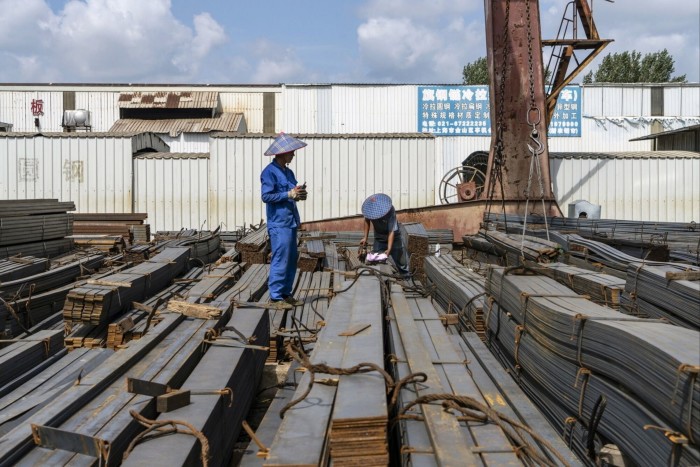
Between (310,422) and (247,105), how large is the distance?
26.6 metres

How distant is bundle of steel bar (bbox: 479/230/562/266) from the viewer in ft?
22.4

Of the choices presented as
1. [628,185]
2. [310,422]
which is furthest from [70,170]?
[310,422]

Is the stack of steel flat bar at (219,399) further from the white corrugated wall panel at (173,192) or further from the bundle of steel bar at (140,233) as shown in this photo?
the white corrugated wall panel at (173,192)

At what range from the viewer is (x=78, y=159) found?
17688mm

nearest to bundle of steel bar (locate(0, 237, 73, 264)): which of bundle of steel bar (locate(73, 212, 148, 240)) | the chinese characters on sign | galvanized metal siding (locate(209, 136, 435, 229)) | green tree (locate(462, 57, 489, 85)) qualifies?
bundle of steel bar (locate(73, 212, 148, 240))

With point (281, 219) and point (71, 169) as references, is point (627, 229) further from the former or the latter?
point (71, 169)

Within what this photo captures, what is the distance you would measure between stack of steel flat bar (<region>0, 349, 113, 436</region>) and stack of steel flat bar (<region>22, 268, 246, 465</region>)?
0.39 meters

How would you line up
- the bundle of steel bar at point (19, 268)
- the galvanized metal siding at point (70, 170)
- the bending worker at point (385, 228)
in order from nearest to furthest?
the bundle of steel bar at point (19, 268) → the bending worker at point (385, 228) → the galvanized metal siding at point (70, 170)

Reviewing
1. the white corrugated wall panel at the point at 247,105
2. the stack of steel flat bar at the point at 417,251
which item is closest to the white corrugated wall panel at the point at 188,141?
the white corrugated wall panel at the point at 247,105

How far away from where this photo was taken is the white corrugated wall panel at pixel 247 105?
93.2 ft

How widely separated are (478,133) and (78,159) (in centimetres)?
1510

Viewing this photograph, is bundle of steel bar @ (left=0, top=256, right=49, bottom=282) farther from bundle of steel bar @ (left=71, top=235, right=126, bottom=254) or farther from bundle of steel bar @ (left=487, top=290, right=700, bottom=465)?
bundle of steel bar @ (left=487, top=290, right=700, bottom=465)

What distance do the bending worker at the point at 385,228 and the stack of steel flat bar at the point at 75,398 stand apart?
421 cm

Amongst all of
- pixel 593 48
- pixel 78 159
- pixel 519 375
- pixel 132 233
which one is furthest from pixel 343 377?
pixel 78 159
